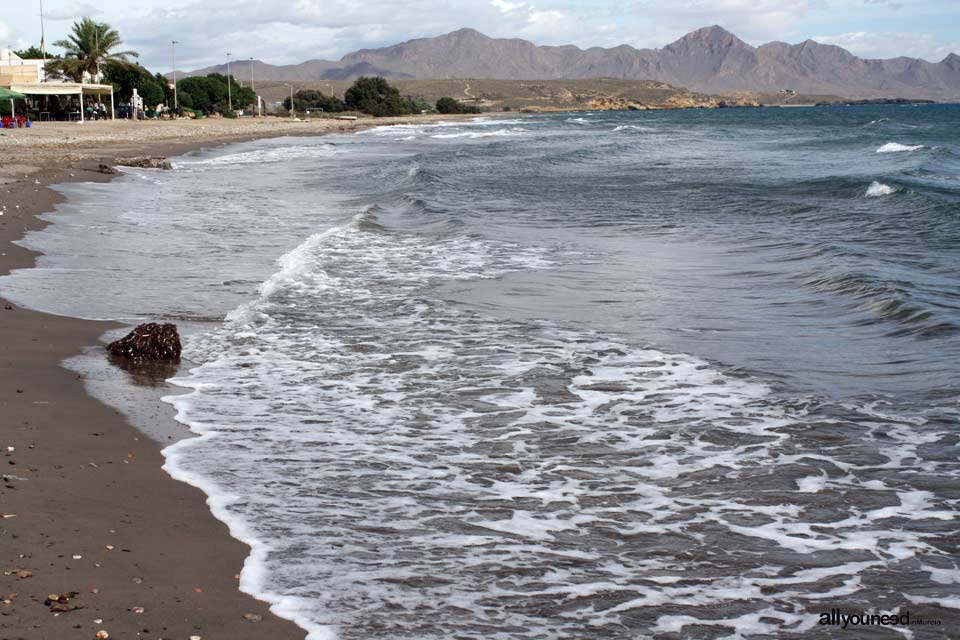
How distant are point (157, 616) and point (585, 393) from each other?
448cm

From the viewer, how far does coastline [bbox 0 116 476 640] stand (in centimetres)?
394

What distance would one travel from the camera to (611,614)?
14.0 feet

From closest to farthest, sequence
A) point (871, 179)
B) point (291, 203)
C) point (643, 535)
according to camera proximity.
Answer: point (643, 535) → point (291, 203) → point (871, 179)

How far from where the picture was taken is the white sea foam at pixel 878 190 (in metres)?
23.1

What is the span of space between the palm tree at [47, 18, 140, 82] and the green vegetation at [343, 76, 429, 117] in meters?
76.3

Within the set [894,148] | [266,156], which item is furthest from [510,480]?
[894,148]

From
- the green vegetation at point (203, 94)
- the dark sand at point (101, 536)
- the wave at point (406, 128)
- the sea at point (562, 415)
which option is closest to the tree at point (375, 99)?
the green vegetation at point (203, 94)

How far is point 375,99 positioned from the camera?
502 ft

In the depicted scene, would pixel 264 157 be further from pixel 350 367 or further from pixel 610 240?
pixel 350 367

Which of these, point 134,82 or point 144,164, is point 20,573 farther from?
point 134,82

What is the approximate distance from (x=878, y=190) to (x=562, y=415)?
63.3ft

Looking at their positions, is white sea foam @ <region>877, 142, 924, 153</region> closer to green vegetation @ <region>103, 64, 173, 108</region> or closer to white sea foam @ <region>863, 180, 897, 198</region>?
white sea foam @ <region>863, 180, 897, 198</region>

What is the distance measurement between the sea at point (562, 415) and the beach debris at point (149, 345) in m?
0.24

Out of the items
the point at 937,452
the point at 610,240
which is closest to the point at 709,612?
the point at 937,452
